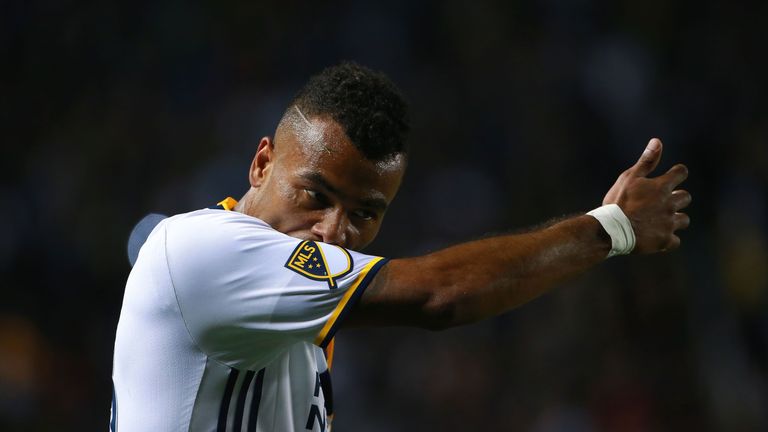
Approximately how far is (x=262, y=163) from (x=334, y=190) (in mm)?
460

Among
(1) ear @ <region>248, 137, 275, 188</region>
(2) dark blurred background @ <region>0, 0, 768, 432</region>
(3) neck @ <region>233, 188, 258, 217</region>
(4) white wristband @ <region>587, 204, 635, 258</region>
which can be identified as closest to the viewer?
(4) white wristband @ <region>587, 204, 635, 258</region>

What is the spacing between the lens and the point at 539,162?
8.74 meters

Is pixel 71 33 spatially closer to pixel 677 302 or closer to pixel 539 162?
pixel 539 162

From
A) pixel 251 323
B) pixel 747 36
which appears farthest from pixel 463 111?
pixel 251 323

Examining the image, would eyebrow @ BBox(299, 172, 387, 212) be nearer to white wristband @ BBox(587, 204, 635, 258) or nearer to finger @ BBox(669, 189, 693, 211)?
white wristband @ BBox(587, 204, 635, 258)

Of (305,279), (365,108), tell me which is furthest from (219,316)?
(365,108)

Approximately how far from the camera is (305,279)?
2.38 metres

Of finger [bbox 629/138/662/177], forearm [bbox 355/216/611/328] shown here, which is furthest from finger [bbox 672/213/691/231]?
forearm [bbox 355/216/611/328]

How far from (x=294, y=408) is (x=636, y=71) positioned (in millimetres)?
6948

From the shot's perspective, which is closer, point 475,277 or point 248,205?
point 475,277

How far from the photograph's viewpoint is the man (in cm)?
239

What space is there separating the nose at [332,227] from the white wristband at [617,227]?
70cm

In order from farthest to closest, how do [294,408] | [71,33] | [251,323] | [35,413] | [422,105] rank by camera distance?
[71,33], [422,105], [35,413], [294,408], [251,323]

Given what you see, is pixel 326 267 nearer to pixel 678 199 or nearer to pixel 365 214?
pixel 365 214
